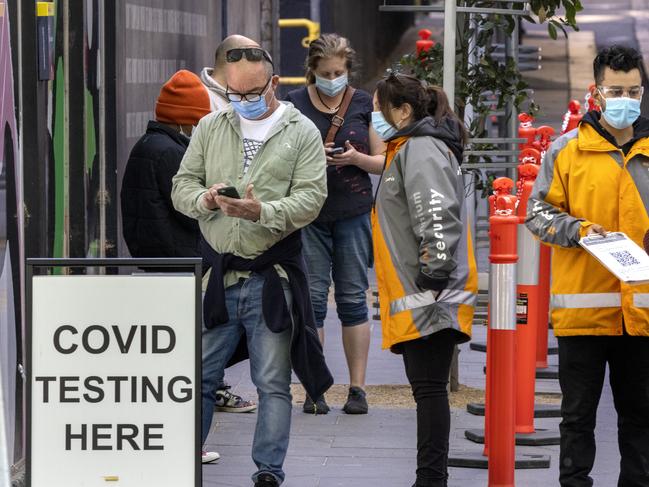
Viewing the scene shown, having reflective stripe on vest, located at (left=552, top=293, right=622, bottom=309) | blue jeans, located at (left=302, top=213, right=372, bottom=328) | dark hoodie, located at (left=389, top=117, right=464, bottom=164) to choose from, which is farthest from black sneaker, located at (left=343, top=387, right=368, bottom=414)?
reflective stripe on vest, located at (left=552, top=293, right=622, bottom=309)

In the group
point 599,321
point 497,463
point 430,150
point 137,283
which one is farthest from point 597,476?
point 137,283

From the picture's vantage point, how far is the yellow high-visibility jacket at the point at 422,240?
571 cm

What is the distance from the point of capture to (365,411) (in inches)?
308

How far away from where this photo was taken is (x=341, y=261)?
780 centimetres

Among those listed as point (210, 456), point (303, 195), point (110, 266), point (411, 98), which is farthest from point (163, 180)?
point (110, 266)

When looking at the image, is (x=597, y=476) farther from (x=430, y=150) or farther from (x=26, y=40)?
(x=26, y=40)

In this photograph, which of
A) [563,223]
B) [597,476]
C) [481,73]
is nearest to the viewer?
[563,223]

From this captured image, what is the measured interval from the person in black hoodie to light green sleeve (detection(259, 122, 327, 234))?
3.02ft

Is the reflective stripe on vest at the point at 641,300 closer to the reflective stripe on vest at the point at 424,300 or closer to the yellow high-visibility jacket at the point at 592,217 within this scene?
the yellow high-visibility jacket at the point at 592,217

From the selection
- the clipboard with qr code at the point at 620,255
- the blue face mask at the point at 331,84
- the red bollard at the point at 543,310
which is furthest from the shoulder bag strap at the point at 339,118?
the clipboard with qr code at the point at 620,255

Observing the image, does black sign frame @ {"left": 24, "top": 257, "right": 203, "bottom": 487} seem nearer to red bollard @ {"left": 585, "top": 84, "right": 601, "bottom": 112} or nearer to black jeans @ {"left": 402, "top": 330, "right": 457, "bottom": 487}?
black jeans @ {"left": 402, "top": 330, "right": 457, "bottom": 487}

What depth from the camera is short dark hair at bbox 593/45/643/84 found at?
570cm

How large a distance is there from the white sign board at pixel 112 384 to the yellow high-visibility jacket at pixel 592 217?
161 cm

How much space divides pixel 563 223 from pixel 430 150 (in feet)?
2.04
